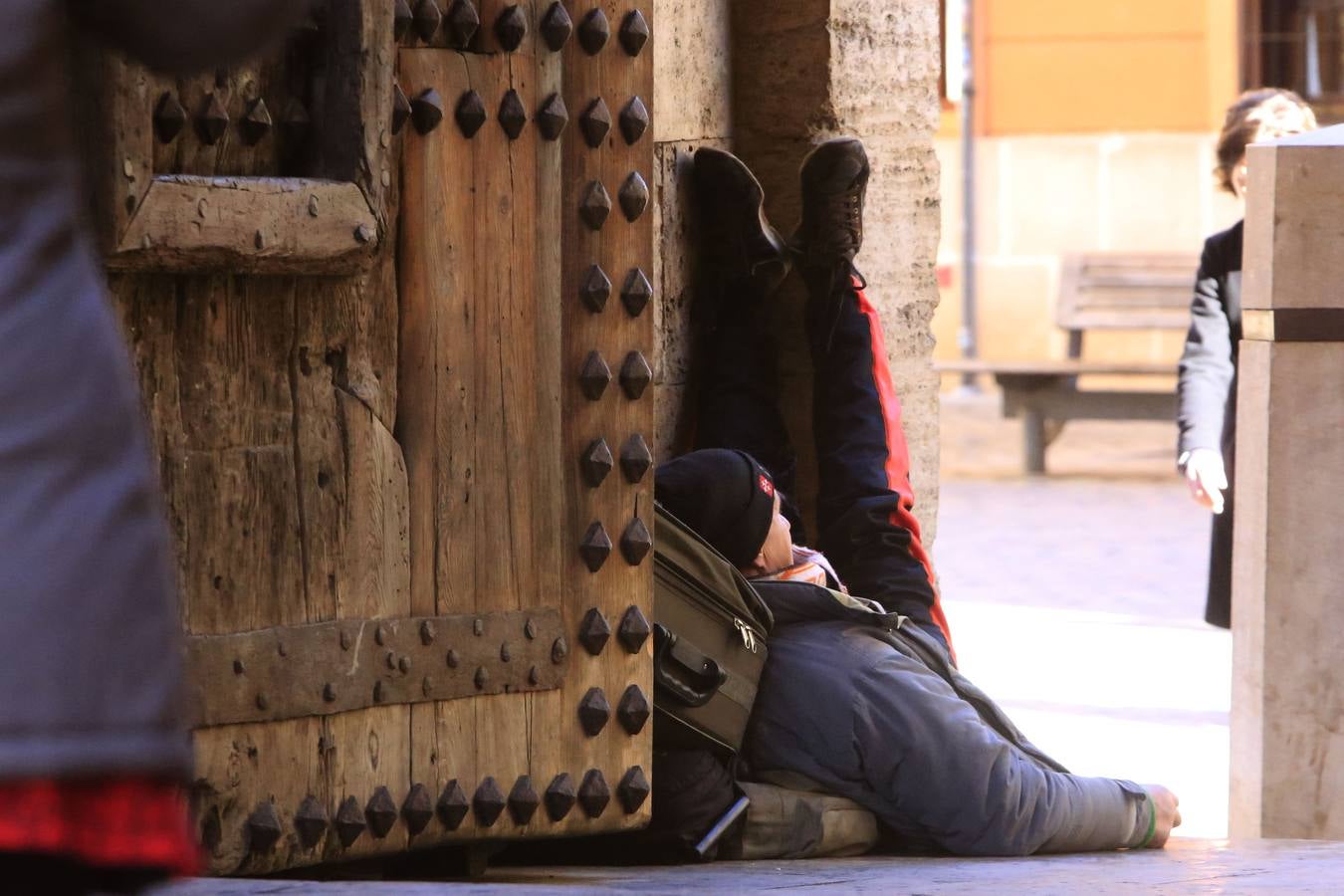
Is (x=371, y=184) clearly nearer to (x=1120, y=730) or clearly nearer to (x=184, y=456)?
(x=184, y=456)

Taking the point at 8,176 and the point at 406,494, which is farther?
the point at 406,494

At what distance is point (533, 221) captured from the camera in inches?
119

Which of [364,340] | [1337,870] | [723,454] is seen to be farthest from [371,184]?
[1337,870]

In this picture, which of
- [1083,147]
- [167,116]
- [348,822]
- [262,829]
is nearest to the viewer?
[167,116]

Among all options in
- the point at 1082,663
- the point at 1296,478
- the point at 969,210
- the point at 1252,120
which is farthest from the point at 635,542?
the point at 969,210

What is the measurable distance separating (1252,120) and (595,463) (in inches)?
101

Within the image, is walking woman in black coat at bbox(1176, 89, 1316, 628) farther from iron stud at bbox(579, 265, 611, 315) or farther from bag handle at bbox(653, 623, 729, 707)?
iron stud at bbox(579, 265, 611, 315)

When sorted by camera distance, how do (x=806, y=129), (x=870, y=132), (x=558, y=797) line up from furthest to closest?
(x=870, y=132) < (x=806, y=129) < (x=558, y=797)

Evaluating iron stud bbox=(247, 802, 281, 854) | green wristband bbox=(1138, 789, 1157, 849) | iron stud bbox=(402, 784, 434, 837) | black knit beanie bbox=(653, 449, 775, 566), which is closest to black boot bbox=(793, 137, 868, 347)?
black knit beanie bbox=(653, 449, 775, 566)

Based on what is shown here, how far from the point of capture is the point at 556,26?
9.87 ft

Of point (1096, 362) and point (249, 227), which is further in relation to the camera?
point (1096, 362)

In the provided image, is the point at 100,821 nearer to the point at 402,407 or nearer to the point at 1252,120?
the point at 402,407

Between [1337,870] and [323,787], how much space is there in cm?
145

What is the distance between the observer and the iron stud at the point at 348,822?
281cm
